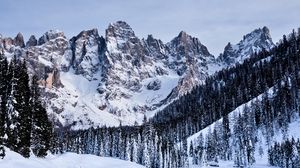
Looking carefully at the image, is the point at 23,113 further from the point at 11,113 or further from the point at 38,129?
the point at 38,129

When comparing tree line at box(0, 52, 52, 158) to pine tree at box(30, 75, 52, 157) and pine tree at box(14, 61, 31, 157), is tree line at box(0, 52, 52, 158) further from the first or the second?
pine tree at box(30, 75, 52, 157)

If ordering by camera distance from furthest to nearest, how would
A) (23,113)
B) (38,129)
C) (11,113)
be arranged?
(38,129)
(23,113)
(11,113)

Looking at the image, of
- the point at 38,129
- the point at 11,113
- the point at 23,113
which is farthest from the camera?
the point at 38,129

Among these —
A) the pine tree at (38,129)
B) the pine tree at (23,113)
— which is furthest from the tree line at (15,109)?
the pine tree at (38,129)

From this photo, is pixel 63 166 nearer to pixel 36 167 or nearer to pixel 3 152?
pixel 36 167

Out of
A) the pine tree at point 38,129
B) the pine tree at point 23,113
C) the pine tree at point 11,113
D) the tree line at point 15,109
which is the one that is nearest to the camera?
the pine tree at point 11,113

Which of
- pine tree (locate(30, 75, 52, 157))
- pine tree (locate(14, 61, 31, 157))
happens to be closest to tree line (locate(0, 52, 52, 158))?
pine tree (locate(14, 61, 31, 157))

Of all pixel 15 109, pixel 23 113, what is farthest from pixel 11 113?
pixel 23 113

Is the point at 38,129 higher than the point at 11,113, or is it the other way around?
the point at 11,113

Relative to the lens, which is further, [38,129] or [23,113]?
[38,129]

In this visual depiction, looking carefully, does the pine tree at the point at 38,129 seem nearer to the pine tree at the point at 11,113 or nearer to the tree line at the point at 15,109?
the tree line at the point at 15,109

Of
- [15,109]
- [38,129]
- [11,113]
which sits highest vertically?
[15,109]

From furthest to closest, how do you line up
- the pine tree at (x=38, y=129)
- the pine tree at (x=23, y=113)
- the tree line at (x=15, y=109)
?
the pine tree at (x=38, y=129) → the pine tree at (x=23, y=113) → the tree line at (x=15, y=109)

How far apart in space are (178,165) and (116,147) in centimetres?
2757
